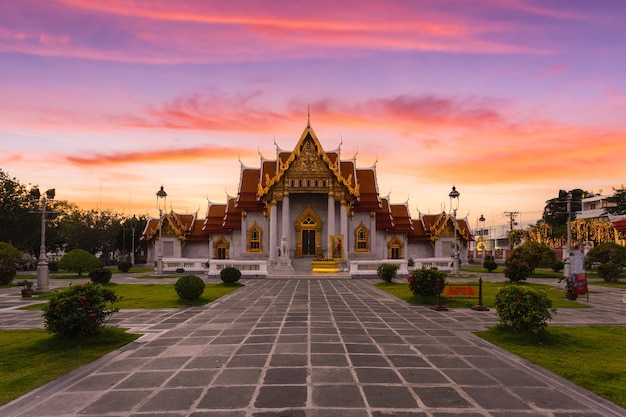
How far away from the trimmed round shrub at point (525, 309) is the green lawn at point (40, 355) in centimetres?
1032

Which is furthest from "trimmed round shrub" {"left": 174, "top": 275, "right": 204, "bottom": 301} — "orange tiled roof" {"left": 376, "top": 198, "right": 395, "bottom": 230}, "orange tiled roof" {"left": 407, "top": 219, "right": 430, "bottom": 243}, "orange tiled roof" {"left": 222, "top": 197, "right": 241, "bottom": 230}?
"orange tiled roof" {"left": 407, "top": 219, "right": 430, "bottom": 243}

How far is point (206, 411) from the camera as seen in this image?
6.64m

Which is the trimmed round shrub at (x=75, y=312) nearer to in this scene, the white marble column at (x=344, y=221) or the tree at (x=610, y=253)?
the white marble column at (x=344, y=221)

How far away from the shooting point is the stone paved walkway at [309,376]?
682 cm

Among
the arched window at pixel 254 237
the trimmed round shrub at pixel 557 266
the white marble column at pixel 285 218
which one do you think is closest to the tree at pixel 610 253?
the trimmed round shrub at pixel 557 266

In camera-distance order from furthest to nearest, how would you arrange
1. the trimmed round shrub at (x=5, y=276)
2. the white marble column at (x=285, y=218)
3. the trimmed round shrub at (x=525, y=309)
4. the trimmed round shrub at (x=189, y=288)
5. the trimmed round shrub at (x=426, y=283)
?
the white marble column at (x=285, y=218), the trimmed round shrub at (x=5, y=276), the trimmed round shrub at (x=426, y=283), the trimmed round shrub at (x=189, y=288), the trimmed round shrub at (x=525, y=309)

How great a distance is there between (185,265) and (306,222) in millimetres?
12903

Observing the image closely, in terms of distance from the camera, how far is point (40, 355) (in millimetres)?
10312

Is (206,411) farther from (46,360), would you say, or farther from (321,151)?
(321,151)

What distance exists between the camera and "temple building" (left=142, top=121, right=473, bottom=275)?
44.6 meters

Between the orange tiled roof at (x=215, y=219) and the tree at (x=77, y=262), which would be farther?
the orange tiled roof at (x=215, y=219)

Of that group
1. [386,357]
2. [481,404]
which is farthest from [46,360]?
[481,404]

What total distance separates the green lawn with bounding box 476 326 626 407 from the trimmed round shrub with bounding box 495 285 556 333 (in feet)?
1.00

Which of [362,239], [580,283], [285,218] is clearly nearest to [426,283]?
[580,283]
